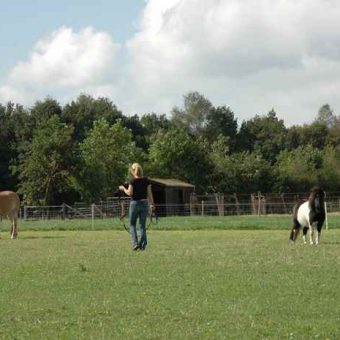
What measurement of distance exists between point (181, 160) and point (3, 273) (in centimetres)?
6613

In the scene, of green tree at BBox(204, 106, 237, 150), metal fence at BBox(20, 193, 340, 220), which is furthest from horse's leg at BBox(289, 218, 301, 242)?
green tree at BBox(204, 106, 237, 150)

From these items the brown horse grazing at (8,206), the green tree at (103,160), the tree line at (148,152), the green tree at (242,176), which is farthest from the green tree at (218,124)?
the brown horse grazing at (8,206)

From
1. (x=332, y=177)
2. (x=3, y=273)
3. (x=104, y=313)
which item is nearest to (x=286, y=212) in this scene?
(x=332, y=177)

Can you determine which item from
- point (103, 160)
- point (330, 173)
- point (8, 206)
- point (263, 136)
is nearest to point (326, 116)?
point (263, 136)

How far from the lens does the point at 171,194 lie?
228 feet

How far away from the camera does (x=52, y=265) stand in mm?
14289

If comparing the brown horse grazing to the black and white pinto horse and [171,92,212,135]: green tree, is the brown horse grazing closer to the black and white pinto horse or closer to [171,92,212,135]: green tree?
the black and white pinto horse

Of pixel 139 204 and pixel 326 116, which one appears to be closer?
pixel 139 204

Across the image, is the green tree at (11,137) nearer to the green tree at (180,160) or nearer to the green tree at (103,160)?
the green tree at (103,160)

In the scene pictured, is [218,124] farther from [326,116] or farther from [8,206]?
[8,206]

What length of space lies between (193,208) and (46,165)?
43.6 feet

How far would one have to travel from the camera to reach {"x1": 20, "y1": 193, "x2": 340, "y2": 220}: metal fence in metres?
54.1

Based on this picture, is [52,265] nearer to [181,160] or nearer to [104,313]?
[104,313]

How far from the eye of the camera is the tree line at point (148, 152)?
63938 millimetres
